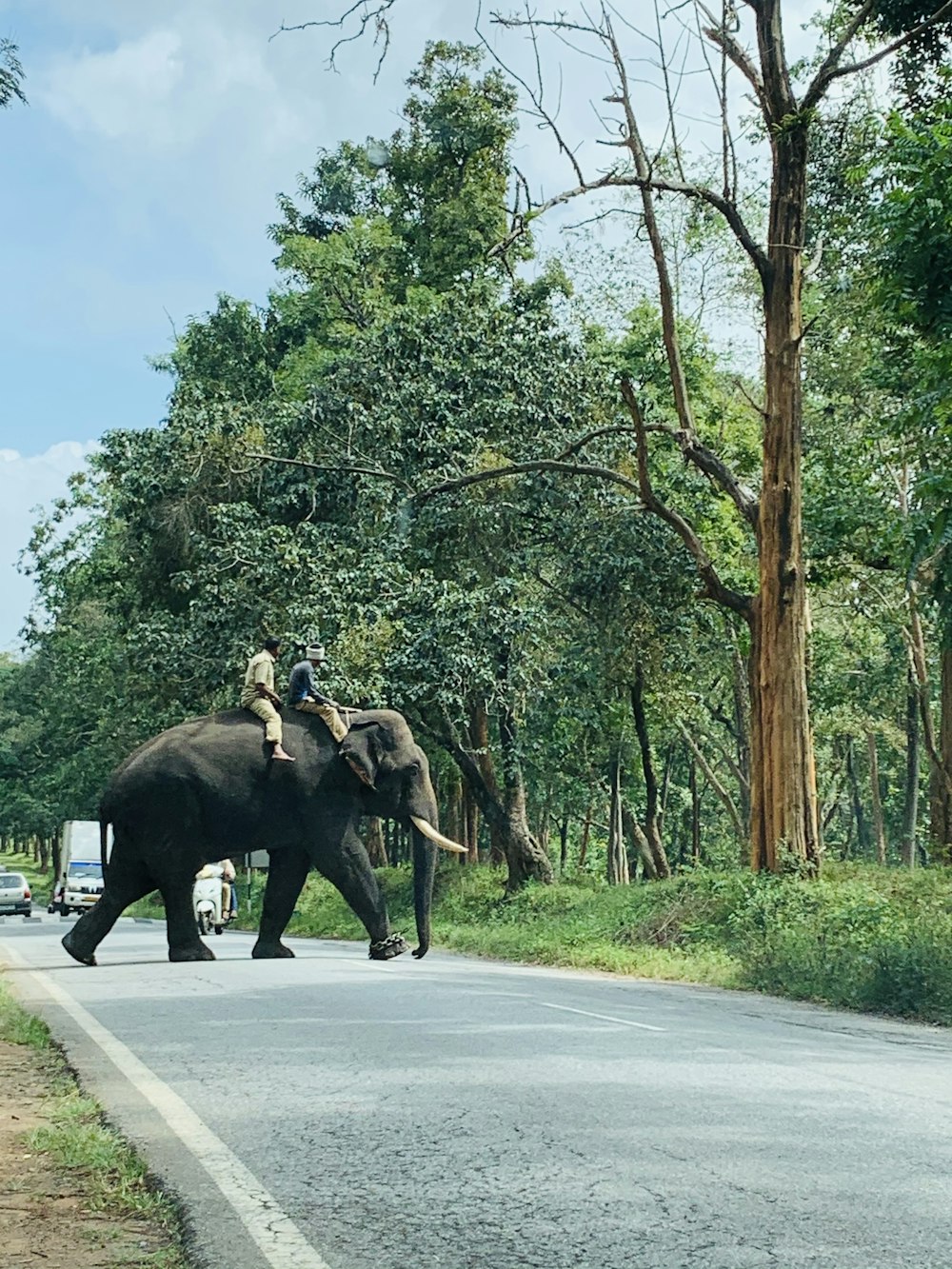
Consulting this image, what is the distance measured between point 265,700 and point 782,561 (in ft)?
24.6

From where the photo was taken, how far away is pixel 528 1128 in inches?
277

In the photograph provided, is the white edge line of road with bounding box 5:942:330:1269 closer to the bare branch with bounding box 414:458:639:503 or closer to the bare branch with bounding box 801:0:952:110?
the bare branch with bounding box 414:458:639:503

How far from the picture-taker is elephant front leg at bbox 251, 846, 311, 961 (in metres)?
18.2

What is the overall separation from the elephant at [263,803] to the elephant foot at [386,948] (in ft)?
1.26

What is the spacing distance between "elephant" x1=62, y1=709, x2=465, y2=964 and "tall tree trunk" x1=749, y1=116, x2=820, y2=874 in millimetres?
5315

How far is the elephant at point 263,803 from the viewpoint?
17.5 metres

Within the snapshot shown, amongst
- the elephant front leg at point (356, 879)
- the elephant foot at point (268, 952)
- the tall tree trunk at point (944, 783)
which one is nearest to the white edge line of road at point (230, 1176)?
the elephant front leg at point (356, 879)

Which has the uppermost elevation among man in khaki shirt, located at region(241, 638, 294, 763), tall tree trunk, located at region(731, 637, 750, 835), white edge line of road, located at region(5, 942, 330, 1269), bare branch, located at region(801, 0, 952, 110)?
bare branch, located at region(801, 0, 952, 110)

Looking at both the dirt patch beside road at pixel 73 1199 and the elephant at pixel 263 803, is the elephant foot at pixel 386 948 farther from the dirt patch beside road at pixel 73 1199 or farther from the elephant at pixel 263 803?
the dirt patch beside road at pixel 73 1199

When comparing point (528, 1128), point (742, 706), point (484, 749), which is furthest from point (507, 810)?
point (528, 1128)

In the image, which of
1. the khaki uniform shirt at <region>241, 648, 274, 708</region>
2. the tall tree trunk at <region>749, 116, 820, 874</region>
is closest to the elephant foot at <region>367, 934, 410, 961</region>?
the khaki uniform shirt at <region>241, 648, 274, 708</region>

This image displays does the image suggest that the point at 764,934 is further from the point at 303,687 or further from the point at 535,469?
the point at 535,469

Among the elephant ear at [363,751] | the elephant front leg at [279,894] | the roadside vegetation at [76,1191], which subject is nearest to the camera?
the roadside vegetation at [76,1191]

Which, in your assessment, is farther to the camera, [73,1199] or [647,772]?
[647,772]
